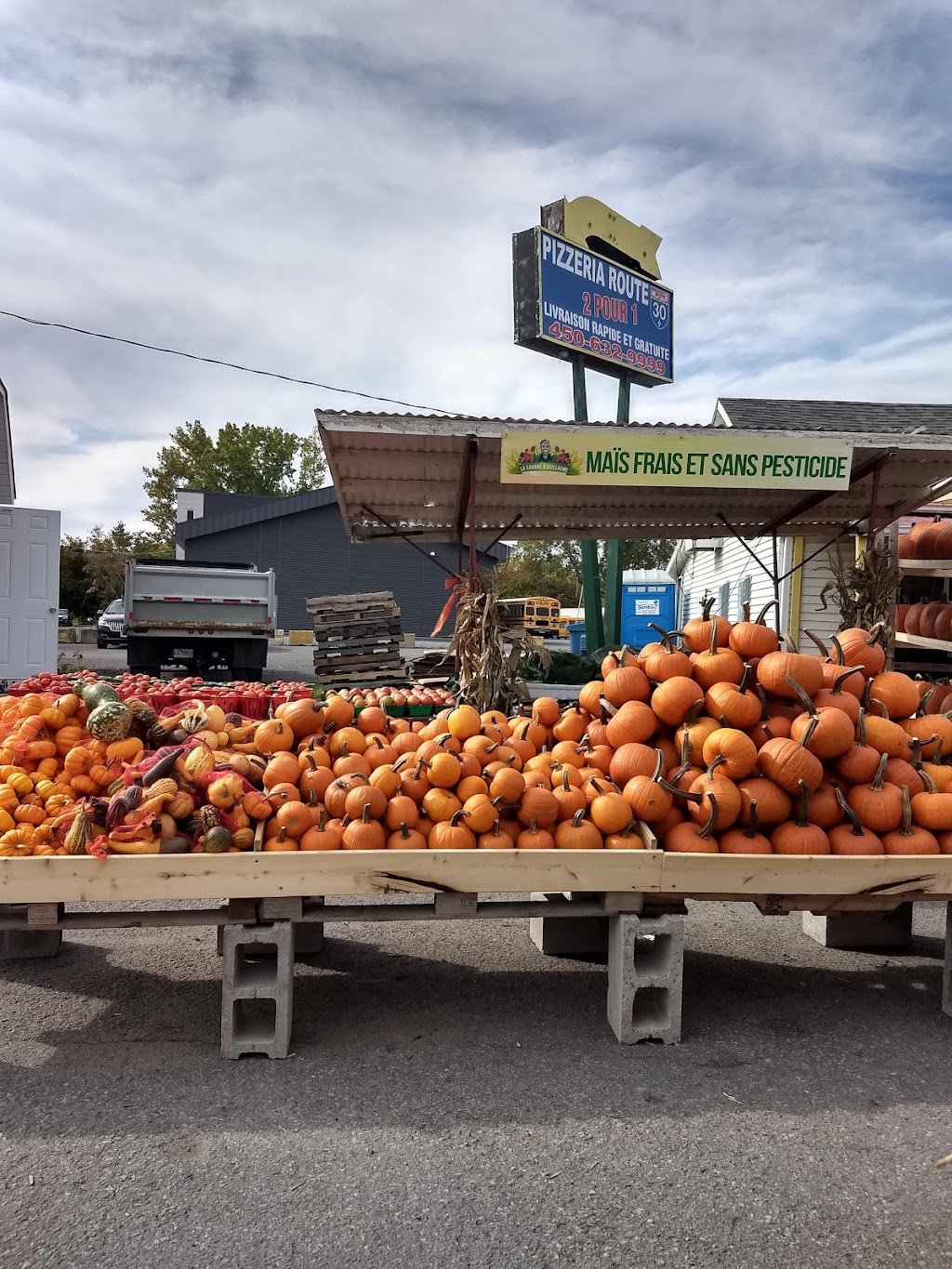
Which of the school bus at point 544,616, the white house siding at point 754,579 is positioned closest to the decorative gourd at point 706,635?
the white house siding at point 754,579

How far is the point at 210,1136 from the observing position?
2762 mm

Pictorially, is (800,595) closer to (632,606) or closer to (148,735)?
(632,606)

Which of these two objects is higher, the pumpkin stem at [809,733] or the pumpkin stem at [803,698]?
the pumpkin stem at [803,698]

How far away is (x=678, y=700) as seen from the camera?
3.93 m

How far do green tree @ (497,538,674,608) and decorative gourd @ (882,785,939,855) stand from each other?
3572 cm

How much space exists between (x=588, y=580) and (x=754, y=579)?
9.11 feet

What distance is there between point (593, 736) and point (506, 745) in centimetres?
44

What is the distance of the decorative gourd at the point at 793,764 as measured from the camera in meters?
3.65

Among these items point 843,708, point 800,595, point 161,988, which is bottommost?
point 161,988

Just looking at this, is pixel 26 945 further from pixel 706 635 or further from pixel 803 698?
pixel 803 698

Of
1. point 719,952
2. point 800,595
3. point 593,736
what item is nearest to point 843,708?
point 593,736

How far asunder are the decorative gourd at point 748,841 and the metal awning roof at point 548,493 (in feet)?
11.9

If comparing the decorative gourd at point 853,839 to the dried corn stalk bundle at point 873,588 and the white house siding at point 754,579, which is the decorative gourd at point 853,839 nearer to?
the dried corn stalk bundle at point 873,588

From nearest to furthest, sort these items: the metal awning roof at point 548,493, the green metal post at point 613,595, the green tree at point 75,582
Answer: the metal awning roof at point 548,493
the green metal post at point 613,595
the green tree at point 75,582
